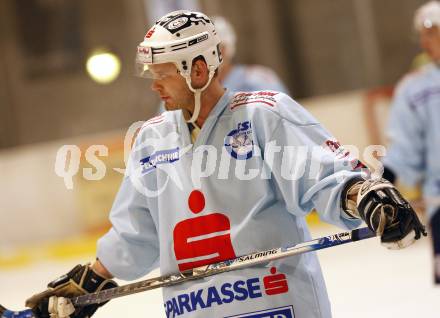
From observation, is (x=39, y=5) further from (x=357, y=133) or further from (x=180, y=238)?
(x=180, y=238)

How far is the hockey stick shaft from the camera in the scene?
2393 mm

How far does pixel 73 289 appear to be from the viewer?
9.41 feet

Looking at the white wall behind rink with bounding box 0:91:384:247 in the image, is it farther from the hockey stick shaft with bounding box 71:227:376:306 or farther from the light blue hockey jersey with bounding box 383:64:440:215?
the hockey stick shaft with bounding box 71:227:376:306

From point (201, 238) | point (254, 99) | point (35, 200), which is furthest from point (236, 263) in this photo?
point (35, 200)

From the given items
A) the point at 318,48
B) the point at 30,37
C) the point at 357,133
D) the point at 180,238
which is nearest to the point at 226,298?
the point at 180,238

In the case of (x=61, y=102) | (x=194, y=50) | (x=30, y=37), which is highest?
(x=194, y=50)

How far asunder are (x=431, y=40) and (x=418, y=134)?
446mm

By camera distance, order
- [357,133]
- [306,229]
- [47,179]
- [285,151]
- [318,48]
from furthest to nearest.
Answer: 1. [318,48]
2. [47,179]
3. [357,133]
4. [306,229]
5. [285,151]

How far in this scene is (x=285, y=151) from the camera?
8.33ft

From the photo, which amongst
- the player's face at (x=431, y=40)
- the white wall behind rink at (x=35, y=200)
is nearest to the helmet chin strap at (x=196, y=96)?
the player's face at (x=431, y=40)

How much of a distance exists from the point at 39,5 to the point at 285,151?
27.6 ft

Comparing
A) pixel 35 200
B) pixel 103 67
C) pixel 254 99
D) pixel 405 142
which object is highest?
→ pixel 254 99

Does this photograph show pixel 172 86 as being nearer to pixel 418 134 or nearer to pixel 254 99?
pixel 254 99

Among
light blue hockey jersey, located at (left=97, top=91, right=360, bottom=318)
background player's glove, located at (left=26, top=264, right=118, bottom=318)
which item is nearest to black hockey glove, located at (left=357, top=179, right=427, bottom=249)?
light blue hockey jersey, located at (left=97, top=91, right=360, bottom=318)
